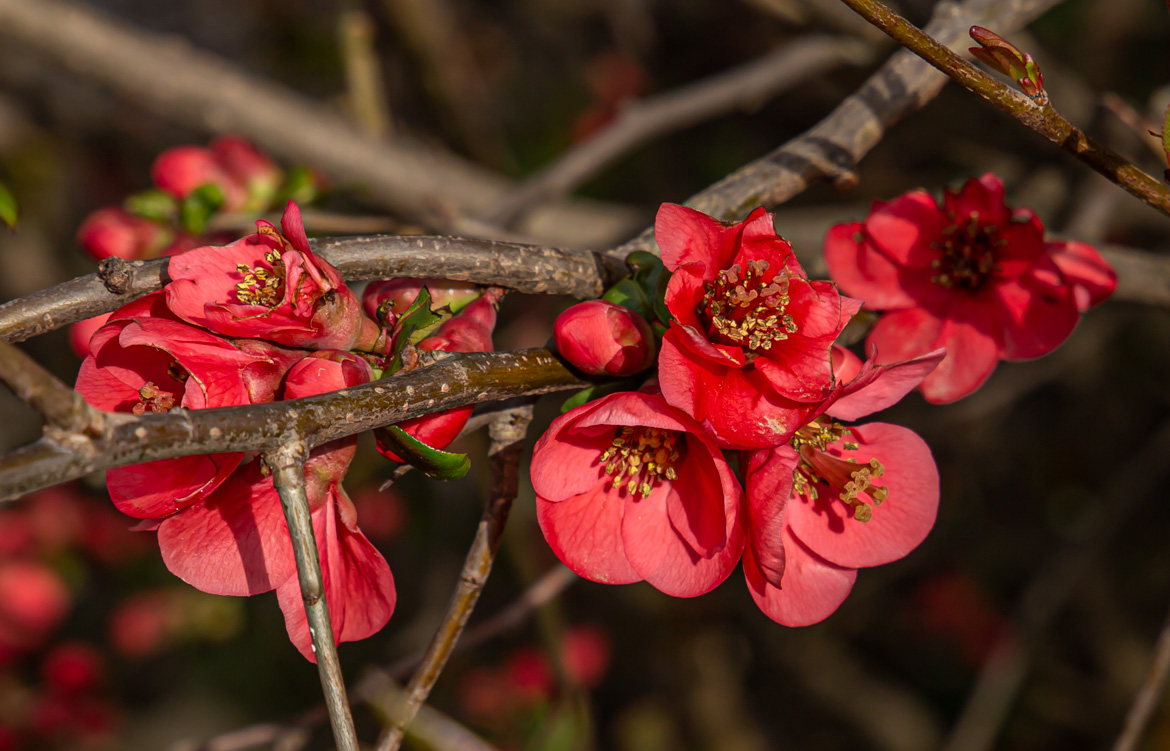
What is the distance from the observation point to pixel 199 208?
1300mm

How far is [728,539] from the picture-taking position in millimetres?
684

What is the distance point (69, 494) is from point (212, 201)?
1.65 meters

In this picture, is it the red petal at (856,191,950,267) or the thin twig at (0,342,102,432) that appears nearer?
the thin twig at (0,342,102,432)

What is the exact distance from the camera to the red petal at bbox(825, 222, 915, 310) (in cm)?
90

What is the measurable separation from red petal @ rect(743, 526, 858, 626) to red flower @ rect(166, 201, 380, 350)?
41cm

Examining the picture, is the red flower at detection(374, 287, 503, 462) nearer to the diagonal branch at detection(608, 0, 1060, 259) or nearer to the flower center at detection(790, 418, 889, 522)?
the diagonal branch at detection(608, 0, 1060, 259)

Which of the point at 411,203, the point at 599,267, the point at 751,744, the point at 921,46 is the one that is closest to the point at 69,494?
the point at 411,203

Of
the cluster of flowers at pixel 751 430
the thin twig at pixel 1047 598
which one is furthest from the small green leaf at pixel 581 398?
the thin twig at pixel 1047 598

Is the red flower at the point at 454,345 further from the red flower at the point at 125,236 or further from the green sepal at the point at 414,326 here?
the red flower at the point at 125,236

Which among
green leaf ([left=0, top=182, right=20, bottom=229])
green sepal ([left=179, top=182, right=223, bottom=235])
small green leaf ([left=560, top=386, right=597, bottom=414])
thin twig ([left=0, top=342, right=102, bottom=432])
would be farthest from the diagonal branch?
green sepal ([left=179, top=182, right=223, bottom=235])

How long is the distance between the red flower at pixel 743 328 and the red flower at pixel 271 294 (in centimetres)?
27

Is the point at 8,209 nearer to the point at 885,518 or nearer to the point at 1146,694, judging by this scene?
the point at 885,518

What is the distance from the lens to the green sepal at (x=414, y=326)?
2.30ft

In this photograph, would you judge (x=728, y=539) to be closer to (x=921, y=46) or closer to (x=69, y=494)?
(x=921, y=46)
